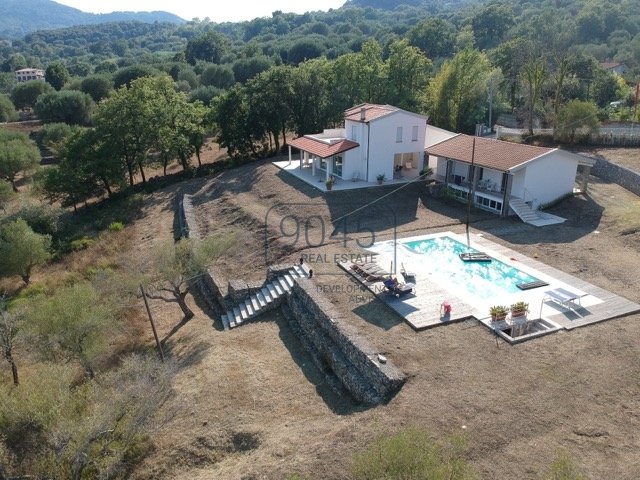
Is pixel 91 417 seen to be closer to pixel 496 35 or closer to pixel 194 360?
pixel 194 360

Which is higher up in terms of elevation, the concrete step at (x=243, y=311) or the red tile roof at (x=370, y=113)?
the red tile roof at (x=370, y=113)

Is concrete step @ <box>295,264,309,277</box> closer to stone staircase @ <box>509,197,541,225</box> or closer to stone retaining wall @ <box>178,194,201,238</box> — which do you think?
stone retaining wall @ <box>178,194,201,238</box>

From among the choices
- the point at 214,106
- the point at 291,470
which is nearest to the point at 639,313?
the point at 291,470

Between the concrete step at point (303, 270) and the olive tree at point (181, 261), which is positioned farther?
the concrete step at point (303, 270)

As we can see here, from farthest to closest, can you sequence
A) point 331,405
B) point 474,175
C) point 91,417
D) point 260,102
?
point 260,102 → point 474,175 → point 331,405 → point 91,417

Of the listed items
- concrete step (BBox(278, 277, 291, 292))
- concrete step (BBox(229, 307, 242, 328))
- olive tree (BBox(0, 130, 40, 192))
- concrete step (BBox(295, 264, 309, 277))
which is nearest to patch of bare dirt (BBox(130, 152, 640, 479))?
concrete step (BBox(229, 307, 242, 328))

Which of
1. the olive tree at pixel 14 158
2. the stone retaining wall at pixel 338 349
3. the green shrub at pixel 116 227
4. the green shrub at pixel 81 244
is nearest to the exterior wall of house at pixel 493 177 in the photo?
the stone retaining wall at pixel 338 349

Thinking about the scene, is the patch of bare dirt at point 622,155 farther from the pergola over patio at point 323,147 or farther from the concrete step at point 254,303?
the concrete step at point 254,303
